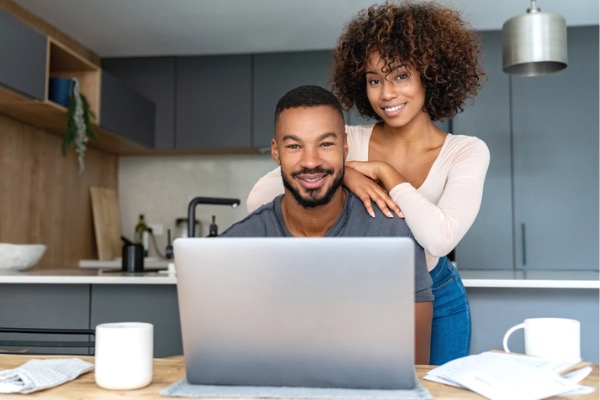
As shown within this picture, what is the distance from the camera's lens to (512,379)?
0.88 metres

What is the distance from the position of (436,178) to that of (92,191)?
3231 mm

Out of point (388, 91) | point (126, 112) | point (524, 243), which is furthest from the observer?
point (126, 112)

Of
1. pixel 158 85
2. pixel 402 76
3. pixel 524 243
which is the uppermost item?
pixel 158 85

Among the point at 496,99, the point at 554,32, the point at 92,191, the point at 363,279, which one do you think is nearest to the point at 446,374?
the point at 363,279

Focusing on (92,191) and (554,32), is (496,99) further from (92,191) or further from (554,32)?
(92,191)

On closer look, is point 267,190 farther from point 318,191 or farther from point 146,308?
point 146,308

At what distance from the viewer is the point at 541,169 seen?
3.79 metres

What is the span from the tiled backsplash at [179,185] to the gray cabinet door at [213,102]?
33cm

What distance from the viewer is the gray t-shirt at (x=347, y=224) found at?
143 cm

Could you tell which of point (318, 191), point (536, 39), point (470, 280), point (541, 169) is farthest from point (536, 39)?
point (541, 169)

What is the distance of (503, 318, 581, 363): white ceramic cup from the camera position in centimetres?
102

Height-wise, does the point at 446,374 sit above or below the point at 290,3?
below

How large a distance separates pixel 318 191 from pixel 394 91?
0.37 m

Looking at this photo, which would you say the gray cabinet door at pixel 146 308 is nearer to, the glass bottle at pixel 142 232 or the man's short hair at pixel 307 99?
the man's short hair at pixel 307 99
